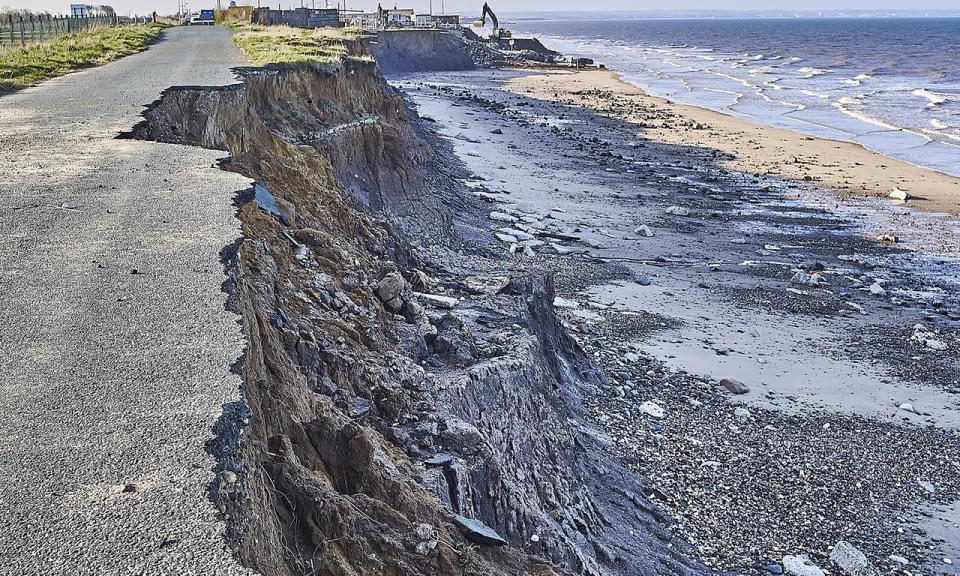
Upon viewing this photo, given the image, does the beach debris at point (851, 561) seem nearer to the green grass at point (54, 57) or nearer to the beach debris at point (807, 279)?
the beach debris at point (807, 279)

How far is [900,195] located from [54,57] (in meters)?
23.8

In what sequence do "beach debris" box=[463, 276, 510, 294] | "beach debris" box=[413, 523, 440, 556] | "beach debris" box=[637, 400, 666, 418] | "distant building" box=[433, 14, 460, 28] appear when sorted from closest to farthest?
"beach debris" box=[413, 523, 440, 556] → "beach debris" box=[637, 400, 666, 418] → "beach debris" box=[463, 276, 510, 294] → "distant building" box=[433, 14, 460, 28]

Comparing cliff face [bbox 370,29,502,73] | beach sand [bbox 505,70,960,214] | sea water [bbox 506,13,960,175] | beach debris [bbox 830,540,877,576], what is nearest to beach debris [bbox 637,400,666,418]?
beach debris [bbox 830,540,877,576]

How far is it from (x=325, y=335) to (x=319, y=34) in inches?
997

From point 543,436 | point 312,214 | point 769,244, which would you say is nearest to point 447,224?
point 312,214

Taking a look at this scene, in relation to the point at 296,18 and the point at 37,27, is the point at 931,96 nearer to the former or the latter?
the point at 296,18

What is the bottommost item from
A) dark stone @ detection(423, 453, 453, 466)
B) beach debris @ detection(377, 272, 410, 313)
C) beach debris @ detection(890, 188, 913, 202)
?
beach debris @ detection(890, 188, 913, 202)

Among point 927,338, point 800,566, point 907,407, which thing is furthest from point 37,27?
point 800,566

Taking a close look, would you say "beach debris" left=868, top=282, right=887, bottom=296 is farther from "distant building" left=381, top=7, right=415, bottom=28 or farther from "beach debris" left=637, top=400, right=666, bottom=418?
"distant building" left=381, top=7, right=415, bottom=28

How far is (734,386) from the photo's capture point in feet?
41.6

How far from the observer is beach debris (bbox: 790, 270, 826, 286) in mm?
17938

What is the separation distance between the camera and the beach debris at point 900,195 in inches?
1032

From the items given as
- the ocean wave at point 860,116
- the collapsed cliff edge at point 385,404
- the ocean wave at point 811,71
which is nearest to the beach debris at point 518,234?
the collapsed cliff edge at point 385,404

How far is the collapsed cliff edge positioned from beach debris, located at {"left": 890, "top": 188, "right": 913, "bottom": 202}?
53.4ft
